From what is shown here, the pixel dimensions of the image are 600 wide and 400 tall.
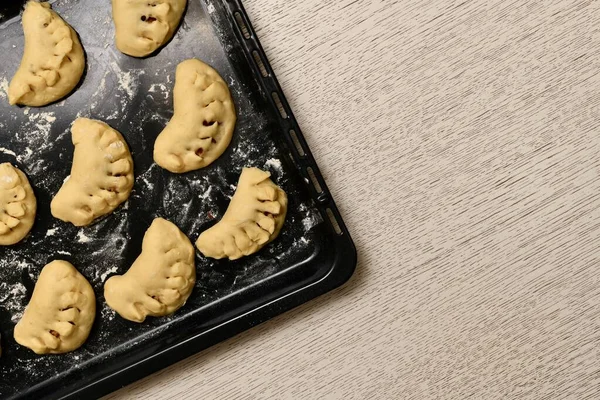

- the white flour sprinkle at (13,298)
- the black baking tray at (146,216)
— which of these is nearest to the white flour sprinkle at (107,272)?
the black baking tray at (146,216)

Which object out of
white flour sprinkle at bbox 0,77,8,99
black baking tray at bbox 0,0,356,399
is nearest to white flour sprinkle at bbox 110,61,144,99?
black baking tray at bbox 0,0,356,399

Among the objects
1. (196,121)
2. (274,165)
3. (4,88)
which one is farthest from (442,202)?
(4,88)

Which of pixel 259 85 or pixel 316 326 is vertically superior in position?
pixel 259 85

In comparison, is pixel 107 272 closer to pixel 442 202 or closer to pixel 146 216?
pixel 146 216

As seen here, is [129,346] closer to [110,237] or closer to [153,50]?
[110,237]

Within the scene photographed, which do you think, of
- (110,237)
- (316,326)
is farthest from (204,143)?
(316,326)
